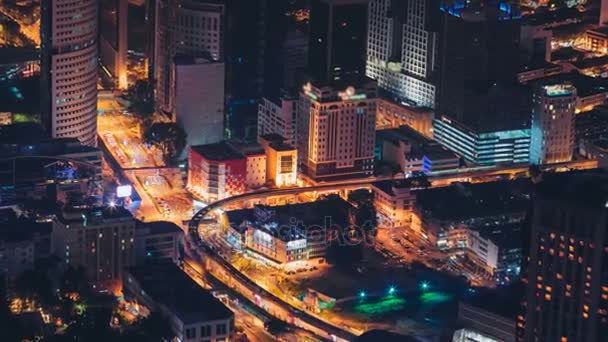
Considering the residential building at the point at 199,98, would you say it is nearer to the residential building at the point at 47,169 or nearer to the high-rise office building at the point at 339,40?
the high-rise office building at the point at 339,40

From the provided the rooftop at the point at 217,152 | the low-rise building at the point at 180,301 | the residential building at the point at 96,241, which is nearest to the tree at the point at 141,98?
the rooftop at the point at 217,152

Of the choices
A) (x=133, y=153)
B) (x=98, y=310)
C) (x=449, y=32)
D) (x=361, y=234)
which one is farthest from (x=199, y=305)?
(x=449, y=32)

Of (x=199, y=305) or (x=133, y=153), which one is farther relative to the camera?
(x=133, y=153)

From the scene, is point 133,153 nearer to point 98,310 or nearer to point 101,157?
point 101,157

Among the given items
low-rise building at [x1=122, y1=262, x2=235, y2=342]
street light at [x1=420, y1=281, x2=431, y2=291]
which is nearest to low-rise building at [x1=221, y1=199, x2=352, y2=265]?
street light at [x1=420, y1=281, x2=431, y2=291]

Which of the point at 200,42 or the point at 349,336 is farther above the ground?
the point at 200,42

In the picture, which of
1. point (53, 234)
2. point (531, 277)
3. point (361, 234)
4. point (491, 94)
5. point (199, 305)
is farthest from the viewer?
point (491, 94)

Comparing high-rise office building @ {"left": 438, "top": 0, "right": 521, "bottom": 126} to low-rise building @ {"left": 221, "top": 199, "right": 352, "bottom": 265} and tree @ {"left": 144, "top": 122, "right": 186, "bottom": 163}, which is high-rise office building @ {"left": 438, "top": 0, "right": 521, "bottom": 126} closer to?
low-rise building @ {"left": 221, "top": 199, "right": 352, "bottom": 265}
